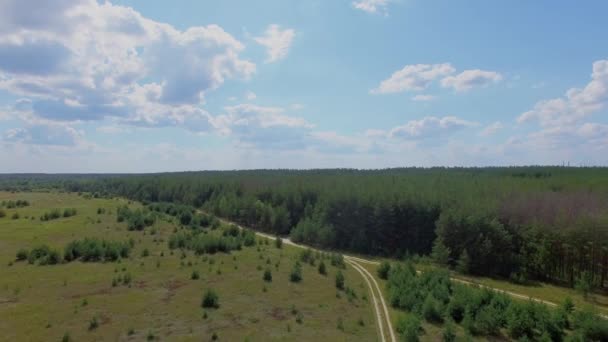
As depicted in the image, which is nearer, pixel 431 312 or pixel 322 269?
pixel 431 312

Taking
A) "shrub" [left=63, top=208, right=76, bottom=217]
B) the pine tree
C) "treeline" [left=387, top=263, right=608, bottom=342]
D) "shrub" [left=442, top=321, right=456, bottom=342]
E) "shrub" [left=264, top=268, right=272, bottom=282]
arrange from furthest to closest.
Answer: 1. "shrub" [left=63, top=208, right=76, bottom=217]
2. the pine tree
3. "shrub" [left=264, top=268, right=272, bottom=282]
4. "treeline" [left=387, top=263, right=608, bottom=342]
5. "shrub" [left=442, top=321, right=456, bottom=342]

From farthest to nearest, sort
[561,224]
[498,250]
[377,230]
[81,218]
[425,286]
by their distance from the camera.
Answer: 1. [81,218]
2. [377,230]
3. [498,250]
4. [561,224]
5. [425,286]

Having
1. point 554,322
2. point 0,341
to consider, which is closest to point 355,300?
point 554,322

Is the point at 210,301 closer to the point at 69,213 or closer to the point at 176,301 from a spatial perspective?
the point at 176,301

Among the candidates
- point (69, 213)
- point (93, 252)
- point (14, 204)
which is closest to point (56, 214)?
point (69, 213)

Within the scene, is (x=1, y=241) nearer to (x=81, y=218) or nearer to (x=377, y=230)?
(x=81, y=218)

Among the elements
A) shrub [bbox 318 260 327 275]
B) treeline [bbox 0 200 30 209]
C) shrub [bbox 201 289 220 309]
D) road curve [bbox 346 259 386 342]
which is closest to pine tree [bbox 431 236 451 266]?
road curve [bbox 346 259 386 342]

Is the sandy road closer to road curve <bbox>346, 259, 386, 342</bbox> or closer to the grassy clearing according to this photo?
road curve <bbox>346, 259, 386, 342</bbox>
